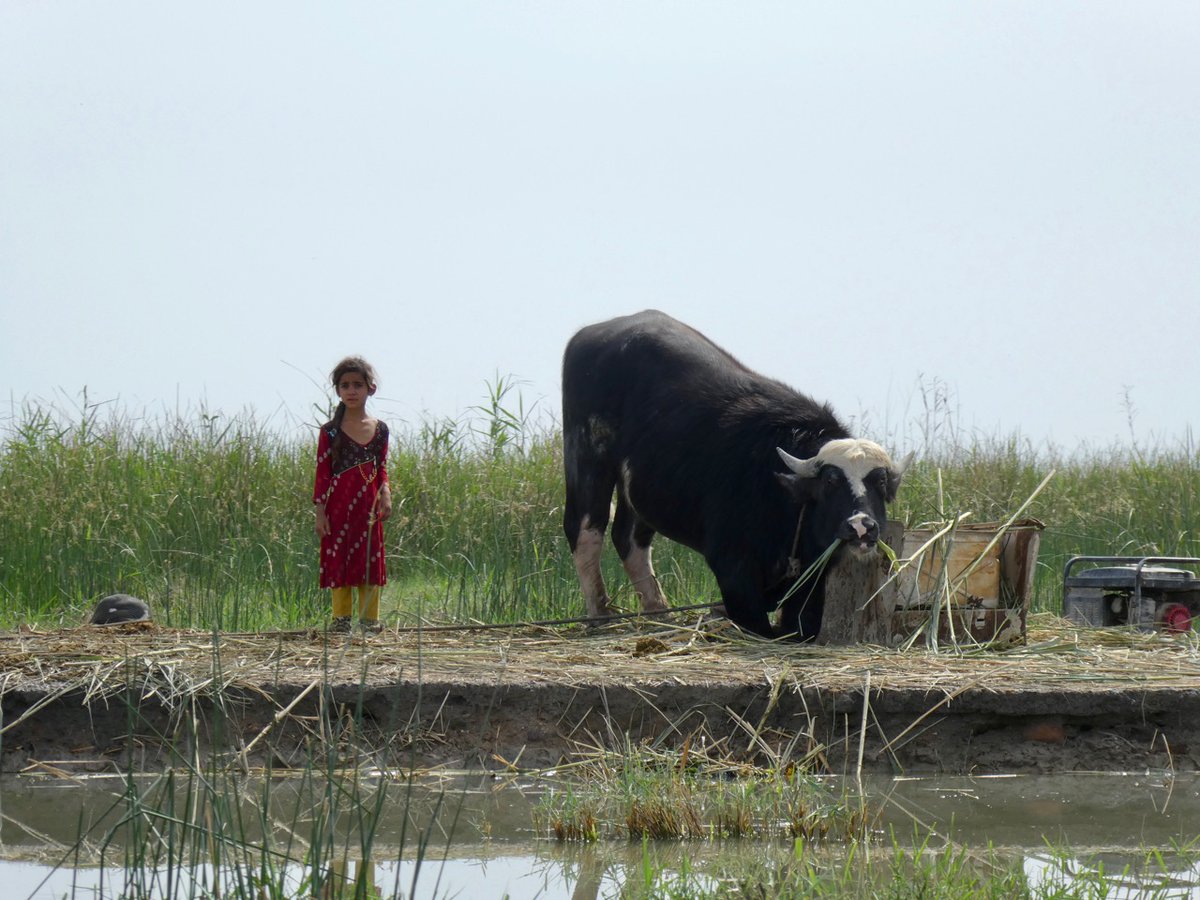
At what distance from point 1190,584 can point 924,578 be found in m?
1.58

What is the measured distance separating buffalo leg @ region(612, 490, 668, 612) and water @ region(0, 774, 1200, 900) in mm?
3428

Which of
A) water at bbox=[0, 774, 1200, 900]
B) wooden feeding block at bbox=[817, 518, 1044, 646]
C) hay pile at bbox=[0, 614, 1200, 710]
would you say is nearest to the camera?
water at bbox=[0, 774, 1200, 900]

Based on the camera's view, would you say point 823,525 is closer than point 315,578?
Yes

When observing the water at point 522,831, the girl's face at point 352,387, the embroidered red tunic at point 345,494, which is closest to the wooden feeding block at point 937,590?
the water at point 522,831

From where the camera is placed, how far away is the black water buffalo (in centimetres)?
701

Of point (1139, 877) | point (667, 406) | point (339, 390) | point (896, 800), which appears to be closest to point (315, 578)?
point (339, 390)

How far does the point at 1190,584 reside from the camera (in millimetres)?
7461

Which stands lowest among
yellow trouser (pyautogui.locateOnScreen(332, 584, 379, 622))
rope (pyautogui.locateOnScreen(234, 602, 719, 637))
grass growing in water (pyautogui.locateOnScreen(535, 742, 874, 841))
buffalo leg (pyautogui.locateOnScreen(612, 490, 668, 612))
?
grass growing in water (pyautogui.locateOnScreen(535, 742, 874, 841))

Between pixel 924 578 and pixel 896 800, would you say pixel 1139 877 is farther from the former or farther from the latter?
pixel 924 578

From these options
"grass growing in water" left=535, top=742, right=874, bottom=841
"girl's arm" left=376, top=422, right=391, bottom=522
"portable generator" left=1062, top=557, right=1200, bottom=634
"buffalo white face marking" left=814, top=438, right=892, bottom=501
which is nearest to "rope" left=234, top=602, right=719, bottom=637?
"girl's arm" left=376, top=422, right=391, bottom=522

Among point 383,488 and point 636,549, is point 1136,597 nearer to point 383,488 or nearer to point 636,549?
point 636,549

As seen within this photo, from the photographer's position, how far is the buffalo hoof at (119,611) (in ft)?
24.8

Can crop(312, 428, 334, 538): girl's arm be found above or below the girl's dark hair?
below

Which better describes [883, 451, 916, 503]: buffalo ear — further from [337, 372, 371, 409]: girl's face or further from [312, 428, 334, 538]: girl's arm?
[312, 428, 334, 538]: girl's arm
